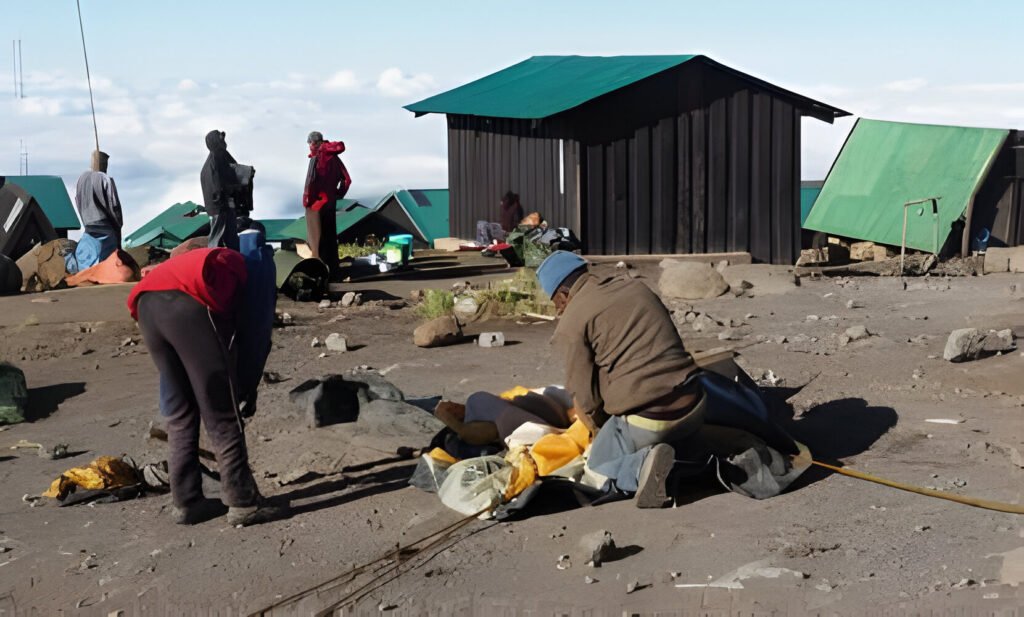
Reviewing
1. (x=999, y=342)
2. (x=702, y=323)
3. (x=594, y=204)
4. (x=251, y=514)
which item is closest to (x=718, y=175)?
(x=594, y=204)

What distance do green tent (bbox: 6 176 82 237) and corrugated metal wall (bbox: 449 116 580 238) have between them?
725cm

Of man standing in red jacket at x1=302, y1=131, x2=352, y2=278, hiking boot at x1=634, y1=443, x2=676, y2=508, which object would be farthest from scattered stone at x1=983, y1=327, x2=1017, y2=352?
man standing in red jacket at x1=302, y1=131, x2=352, y2=278

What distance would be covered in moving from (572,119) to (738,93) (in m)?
2.72

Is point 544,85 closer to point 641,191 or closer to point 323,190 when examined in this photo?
point 641,191

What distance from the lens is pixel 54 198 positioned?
898 inches

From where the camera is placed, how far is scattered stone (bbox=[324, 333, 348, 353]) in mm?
11688

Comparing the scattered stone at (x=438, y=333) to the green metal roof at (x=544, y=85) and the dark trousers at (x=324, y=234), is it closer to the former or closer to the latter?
the dark trousers at (x=324, y=234)

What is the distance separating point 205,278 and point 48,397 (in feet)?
15.9

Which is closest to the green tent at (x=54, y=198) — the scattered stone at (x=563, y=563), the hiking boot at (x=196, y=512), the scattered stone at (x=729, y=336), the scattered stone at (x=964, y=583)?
the scattered stone at (x=729, y=336)

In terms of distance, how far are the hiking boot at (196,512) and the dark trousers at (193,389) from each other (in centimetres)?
3

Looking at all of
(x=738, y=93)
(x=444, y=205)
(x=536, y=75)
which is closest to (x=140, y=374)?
(x=738, y=93)

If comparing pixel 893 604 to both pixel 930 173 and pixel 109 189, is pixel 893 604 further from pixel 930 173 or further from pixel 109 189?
pixel 930 173

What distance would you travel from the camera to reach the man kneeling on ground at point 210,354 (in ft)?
19.9

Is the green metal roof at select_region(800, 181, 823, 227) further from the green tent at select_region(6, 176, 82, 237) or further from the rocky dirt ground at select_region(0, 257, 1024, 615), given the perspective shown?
the rocky dirt ground at select_region(0, 257, 1024, 615)
